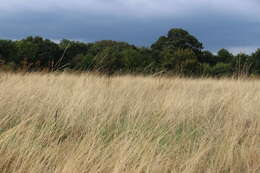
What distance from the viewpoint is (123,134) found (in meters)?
2.12

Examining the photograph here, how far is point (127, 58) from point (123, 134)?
34.0 feet

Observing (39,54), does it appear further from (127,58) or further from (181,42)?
(181,42)

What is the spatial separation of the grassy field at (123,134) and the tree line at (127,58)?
49.5 inches

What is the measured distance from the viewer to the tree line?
6.33m

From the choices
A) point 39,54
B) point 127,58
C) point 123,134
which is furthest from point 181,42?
point 123,134

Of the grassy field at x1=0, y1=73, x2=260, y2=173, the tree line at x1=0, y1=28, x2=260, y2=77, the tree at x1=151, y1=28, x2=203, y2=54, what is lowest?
the grassy field at x1=0, y1=73, x2=260, y2=173

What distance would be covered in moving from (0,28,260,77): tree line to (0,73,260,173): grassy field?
126 cm

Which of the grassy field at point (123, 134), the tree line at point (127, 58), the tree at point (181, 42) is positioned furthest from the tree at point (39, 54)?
the tree at point (181, 42)

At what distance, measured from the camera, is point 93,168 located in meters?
1.50

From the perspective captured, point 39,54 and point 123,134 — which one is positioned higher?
point 39,54

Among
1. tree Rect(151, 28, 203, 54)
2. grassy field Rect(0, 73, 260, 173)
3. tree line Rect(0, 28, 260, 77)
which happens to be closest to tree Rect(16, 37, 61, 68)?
tree line Rect(0, 28, 260, 77)

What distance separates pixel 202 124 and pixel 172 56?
17195mm

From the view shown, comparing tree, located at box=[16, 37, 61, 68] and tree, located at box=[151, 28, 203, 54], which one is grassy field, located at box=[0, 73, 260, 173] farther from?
tree, located at box=[151, 28, 203, 54]

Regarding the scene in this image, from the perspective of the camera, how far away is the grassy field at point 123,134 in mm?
1589
